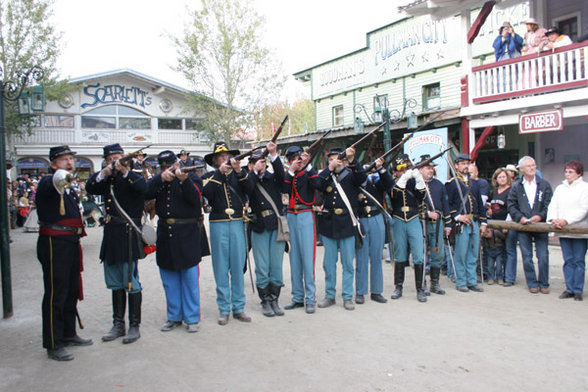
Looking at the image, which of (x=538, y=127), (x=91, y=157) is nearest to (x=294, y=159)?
(x=538, y=127)

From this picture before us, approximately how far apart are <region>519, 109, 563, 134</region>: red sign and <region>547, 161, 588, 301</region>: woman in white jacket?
4.23 meters

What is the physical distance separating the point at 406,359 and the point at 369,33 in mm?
17393

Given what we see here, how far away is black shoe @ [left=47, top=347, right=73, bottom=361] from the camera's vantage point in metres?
4.50

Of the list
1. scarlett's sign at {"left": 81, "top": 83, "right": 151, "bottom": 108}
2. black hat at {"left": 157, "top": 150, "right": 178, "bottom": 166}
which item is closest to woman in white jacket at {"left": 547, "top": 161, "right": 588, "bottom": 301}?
black hat at {"left": 157, "top": 150, "right": 178, "bottom": 166}

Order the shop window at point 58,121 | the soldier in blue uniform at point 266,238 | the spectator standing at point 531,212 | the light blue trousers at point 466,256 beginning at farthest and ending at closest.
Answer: the shop window at point 58,121 → the light blue trousers at point 466,256 → the spectator standing at point 531,212 → the soldier in blue uniform at point 266,238

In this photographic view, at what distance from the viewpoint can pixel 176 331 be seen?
17.6ft

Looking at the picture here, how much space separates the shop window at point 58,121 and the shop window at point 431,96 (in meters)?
19.7

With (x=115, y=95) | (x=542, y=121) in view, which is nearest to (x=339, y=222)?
(x=542, y=121)

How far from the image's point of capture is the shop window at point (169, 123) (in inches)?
1142

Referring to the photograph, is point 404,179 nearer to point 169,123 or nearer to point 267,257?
point 267,257

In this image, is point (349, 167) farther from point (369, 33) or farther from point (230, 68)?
point (230, 68)

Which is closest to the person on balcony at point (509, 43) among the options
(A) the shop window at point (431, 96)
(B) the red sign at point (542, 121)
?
(B) the red sign at point (542, 121)

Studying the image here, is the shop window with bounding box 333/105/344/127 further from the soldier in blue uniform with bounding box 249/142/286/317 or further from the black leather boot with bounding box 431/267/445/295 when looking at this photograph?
the soldier in blue uniform with bounding box 249/142/286/317

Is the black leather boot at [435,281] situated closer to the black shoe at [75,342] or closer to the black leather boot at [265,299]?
the black leather boot at [265,299]
